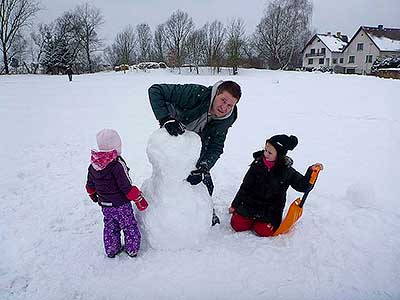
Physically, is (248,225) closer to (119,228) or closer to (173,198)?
(173,198)

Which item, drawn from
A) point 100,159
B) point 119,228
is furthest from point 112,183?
point 119,228

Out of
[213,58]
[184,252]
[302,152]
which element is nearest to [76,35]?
[213,58]

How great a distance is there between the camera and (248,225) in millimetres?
3264

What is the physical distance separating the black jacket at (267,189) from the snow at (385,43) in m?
32.8

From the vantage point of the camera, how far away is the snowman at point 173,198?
2711 mm

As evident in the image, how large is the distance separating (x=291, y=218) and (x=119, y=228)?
156 centimetres

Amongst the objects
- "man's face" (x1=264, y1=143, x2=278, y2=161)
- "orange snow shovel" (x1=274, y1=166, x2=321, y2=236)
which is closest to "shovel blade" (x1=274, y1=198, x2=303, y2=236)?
"orange snow shovel" (x1=274, y1=166, x2=321, y2=236)

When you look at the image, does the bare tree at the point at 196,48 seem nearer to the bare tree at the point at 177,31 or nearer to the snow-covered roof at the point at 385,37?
the bare tree at the point at 177,31

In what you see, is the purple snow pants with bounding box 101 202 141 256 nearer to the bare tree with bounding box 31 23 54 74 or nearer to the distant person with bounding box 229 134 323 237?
the distant person with bounding box 229 134 323 237

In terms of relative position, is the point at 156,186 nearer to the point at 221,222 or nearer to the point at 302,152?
the point at 221,222

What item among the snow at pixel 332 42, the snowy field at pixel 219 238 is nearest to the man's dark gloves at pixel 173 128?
the snowy field at pixel 219 238

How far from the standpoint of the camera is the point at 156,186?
113 inches

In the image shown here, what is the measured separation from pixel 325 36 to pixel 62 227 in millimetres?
47225

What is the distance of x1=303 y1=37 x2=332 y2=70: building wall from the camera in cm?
4216
